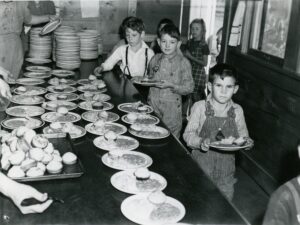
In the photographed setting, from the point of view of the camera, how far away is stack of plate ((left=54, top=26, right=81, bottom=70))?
12.0ft

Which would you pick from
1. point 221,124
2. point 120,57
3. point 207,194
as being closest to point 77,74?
point 120,57

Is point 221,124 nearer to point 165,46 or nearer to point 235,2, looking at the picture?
point 165,46

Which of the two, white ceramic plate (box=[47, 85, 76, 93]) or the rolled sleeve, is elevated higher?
the rolled sleeve

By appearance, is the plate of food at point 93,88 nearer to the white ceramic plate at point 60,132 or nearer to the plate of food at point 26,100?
the plate of food at point 26,100

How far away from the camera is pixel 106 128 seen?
2.08 meters

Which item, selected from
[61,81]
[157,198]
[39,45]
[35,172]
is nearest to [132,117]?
[35,172]

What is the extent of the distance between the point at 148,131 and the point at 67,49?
1967 mm

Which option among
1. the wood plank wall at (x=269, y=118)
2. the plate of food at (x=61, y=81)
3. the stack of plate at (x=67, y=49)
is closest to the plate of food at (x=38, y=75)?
the plate of food at (x=61, y=81)

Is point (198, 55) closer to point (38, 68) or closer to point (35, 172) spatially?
point (38, 68)

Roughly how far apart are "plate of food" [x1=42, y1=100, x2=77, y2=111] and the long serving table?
0.60 meters

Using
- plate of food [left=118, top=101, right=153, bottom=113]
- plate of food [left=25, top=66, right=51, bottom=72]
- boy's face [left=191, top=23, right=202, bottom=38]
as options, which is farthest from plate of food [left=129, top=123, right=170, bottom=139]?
boy's face [left=191, top=23, right=202, bottom=38]

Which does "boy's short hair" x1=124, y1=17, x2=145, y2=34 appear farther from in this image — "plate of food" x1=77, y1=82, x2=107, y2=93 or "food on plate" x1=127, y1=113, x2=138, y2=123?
"food on plate" x1=127, y1=113, x2=138, y2=123

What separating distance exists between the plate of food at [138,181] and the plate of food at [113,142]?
0.28 metres

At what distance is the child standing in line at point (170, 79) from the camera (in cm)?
290
